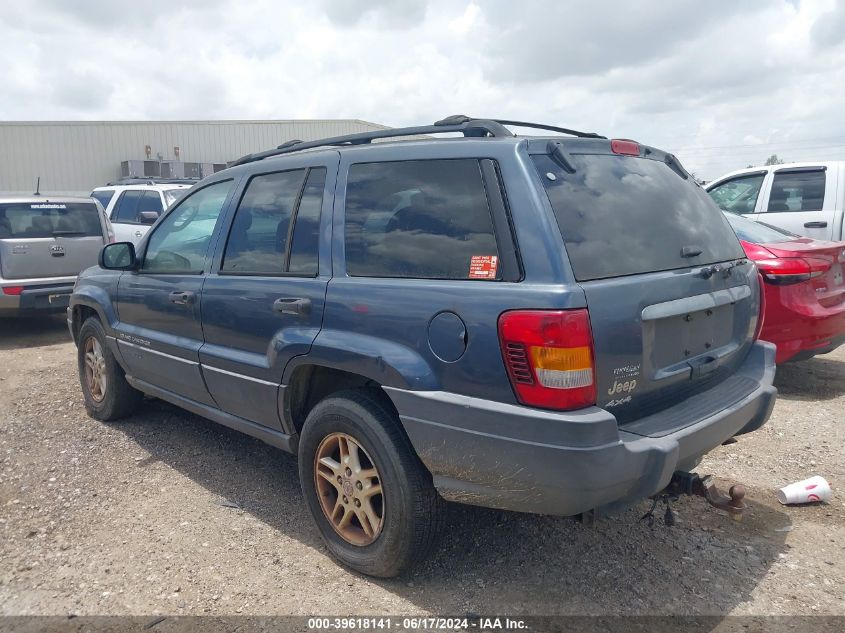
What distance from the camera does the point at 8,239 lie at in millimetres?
8055

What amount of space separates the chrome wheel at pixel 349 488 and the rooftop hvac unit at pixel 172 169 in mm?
25139

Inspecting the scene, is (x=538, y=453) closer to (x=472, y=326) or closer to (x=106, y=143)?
(x=472, y=326)

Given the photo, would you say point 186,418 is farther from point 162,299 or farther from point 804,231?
point 804,231

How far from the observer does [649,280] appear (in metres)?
2.69

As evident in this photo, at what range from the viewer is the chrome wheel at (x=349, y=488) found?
9.78 ft

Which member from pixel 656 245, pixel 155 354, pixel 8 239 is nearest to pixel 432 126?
pixel 656 245

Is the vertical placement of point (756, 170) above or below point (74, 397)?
above

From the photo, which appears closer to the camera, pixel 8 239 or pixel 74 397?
pixel 74 397

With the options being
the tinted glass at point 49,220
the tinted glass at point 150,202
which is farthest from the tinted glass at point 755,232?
the tinted glass at point 150,202

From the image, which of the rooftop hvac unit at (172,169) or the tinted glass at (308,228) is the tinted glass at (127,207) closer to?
the tinted glass at (308,228)

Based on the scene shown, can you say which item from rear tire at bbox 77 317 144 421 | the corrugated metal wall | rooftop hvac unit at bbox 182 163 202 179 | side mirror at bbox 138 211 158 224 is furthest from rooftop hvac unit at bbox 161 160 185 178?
rear tire at bbox 77 317 144 421

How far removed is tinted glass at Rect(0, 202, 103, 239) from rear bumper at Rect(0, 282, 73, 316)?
0.72m

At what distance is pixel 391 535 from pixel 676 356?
4.66 ft

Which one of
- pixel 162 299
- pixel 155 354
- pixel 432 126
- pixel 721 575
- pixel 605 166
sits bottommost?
pixel 721 575
